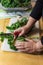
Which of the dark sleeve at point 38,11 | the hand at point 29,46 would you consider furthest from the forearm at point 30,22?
the hand at point 29,46

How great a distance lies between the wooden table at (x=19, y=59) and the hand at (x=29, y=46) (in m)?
0.03

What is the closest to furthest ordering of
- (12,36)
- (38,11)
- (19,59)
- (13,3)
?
(19,59) < (12,36) < (38,11) < (13,3)

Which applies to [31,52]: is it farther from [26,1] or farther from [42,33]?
[26,1]

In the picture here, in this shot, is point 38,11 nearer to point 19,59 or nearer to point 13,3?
point 13,3

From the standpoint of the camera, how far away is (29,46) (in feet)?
3.31

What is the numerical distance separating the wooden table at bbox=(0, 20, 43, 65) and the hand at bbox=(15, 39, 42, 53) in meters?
0.03

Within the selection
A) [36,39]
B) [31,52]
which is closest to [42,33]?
[36,39]

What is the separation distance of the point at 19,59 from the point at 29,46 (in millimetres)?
102

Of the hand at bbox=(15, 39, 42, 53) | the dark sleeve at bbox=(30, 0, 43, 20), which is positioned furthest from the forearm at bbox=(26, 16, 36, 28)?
the hand at bbox=(15, 39, 42, 53)

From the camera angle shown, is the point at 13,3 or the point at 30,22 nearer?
the point at 30,22

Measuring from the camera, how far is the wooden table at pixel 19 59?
3.05ft

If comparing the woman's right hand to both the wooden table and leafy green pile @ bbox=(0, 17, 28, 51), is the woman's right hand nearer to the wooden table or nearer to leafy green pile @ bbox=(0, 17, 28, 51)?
leafy green pile @ bbox=(0, 17, 28, 51)

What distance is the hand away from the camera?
0.99 m

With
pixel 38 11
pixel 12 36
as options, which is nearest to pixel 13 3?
pixel 38 11
